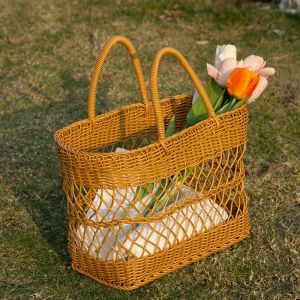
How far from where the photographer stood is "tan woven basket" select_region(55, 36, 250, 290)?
2.59 m

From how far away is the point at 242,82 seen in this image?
281 cm

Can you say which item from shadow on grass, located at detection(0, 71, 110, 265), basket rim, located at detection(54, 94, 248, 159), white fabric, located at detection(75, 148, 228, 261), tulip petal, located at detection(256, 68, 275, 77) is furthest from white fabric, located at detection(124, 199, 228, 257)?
tulip petal, located at detection(256, 68, 275, 77)

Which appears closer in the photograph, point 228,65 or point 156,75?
point 156,75

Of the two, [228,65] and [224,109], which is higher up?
[228,65]

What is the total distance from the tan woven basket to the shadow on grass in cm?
34

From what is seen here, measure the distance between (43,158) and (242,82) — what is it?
146cm

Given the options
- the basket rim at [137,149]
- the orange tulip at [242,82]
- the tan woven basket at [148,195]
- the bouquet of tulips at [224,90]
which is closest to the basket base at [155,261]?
the tan woven basket at [148,195]

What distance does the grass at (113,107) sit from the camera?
2875 mm

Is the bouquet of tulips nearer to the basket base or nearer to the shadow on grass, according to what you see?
the basket base

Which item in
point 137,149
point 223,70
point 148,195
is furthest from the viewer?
point 223,70

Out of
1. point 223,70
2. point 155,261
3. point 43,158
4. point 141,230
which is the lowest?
point 43,158

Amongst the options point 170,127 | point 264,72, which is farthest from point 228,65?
point 170,127

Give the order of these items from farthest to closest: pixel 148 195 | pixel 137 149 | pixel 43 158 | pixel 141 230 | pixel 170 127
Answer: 1. pixel 43 158
2. pixel 170 127
3. pixel 148 195
4. pixel 141 230
5. pixel 137 149

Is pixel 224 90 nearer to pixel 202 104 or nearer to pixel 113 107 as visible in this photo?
pixel 202 104
